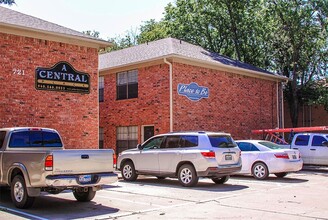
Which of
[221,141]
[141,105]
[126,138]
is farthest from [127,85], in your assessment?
[221,141]

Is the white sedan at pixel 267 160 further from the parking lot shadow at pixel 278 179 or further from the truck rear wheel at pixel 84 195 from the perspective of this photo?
the truck rear wheel at pixel 84 195

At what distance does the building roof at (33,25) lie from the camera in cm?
1519

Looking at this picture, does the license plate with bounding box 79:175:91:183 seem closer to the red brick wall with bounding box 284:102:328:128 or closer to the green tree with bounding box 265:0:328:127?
the green tree with bounding box 265:0:328:127

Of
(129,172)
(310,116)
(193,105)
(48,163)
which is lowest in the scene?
(129,172)

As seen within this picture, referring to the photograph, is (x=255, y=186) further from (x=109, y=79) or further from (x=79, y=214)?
(x=109, y=79)

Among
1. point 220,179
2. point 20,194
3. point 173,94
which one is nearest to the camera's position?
point 20,194

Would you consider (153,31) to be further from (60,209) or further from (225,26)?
(60,209)

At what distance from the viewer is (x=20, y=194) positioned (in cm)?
975

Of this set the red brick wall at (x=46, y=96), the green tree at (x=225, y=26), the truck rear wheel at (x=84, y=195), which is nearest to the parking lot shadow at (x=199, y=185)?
the red brick wall at (x=46, y=96)

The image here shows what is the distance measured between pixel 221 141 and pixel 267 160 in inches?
114

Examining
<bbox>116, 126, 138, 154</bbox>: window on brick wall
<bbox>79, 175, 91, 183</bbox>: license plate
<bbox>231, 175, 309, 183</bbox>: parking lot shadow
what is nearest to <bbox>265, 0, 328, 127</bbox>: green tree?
<bbox>116, 126, 138, 154</bbox>: window on brick wall

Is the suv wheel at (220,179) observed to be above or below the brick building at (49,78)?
below

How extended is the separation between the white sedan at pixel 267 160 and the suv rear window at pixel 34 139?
775 centimetres

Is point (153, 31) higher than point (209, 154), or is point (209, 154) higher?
point (153, 31)
